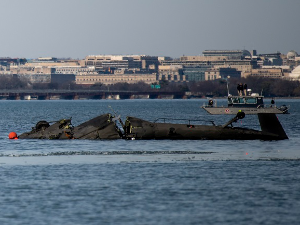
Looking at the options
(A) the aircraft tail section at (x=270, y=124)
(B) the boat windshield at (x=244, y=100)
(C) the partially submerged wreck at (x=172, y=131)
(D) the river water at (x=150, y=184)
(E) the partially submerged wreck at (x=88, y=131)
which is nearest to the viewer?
(D) the river water at (x=150, y=184)

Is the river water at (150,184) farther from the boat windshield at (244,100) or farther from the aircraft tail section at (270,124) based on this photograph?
the boat windshield at (244,100)

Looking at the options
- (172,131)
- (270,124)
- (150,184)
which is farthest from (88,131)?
(150,184)

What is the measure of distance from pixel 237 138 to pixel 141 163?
15418mm

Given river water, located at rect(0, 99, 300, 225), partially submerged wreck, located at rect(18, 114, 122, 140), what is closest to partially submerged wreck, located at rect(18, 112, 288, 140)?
partially submerged wreck, located at rect(18, 114, 122, 140)

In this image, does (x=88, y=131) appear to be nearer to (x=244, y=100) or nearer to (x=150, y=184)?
(x=150, y=184)

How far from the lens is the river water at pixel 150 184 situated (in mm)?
31047

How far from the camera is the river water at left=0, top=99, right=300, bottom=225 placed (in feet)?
102

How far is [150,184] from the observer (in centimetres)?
3791

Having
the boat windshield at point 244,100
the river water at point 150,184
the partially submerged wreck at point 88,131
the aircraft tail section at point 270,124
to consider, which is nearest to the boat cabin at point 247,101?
the boat windshield at point 244,100

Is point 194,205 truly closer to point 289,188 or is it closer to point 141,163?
point 289,188

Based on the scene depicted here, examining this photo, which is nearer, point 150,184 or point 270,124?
point 150,184

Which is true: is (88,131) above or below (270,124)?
below

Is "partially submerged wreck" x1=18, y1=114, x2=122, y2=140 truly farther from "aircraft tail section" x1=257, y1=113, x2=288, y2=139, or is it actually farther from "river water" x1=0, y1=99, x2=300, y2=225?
"aircraft tail section" x1=257, y1=113, x2=288, y2=139

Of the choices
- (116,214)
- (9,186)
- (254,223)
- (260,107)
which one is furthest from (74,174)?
(260,107)
